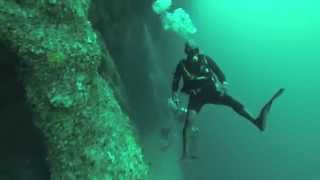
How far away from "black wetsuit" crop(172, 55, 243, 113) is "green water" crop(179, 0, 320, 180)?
608 centimetres

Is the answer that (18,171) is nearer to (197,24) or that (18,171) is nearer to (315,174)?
(197,24)

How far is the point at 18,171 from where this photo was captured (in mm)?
4867

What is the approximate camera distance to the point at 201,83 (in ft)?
22.6

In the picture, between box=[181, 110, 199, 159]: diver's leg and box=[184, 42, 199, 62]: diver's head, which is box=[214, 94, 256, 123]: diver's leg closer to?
box=[181, 110, 199, 159]: diver's leg

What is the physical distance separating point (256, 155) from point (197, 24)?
7039 mm

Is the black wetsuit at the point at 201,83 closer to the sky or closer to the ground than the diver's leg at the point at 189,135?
closer to the sky

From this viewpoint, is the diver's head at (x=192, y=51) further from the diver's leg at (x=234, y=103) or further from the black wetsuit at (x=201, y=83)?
the diver's leg at (x=234, y=103)

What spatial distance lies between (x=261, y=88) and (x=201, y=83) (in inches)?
754

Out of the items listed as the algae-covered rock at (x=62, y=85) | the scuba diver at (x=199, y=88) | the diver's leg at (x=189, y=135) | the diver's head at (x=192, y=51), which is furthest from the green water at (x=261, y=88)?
the algae-covered rock at (x=62, y=85)

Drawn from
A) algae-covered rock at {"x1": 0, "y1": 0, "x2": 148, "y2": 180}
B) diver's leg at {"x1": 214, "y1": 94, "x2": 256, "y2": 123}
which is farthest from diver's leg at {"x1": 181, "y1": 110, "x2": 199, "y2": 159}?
algae-covered rock at {"x1": 0, "y1": 0, "x2": 148, "y2": 180}

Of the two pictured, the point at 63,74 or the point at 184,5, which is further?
the point at 184,5

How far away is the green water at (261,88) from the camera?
16.8 m

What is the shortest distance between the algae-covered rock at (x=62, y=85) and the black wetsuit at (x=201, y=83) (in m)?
2.90

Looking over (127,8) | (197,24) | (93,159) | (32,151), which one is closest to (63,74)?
(93,159)
